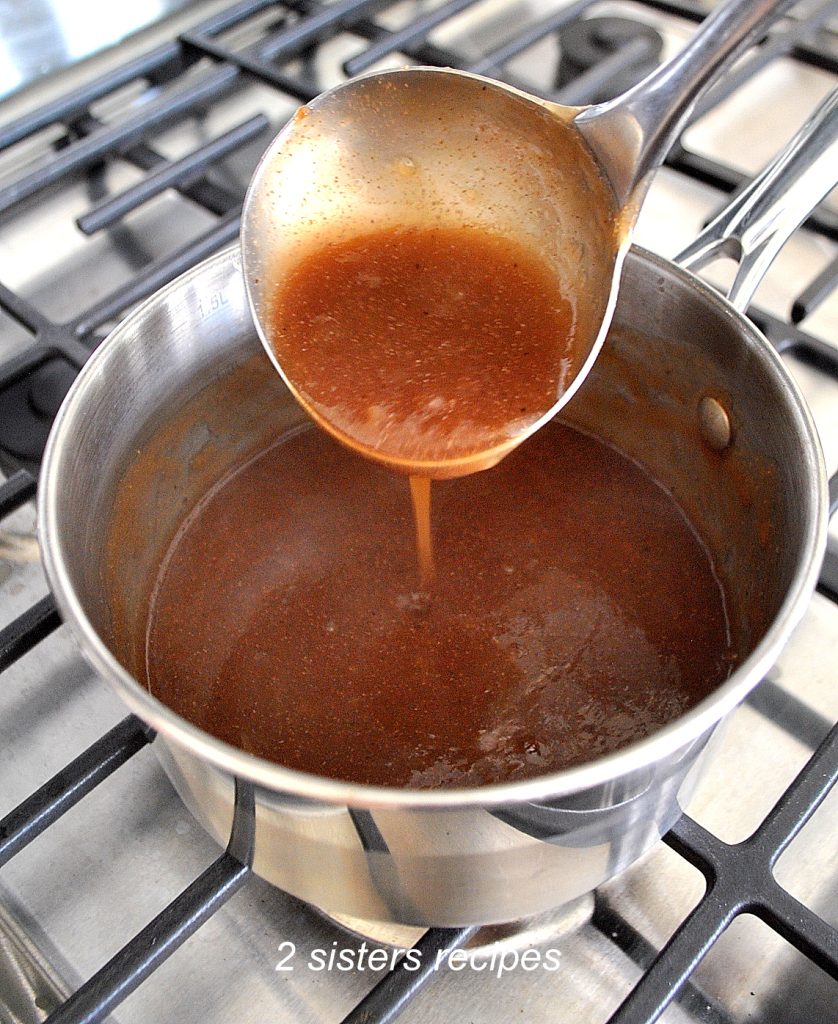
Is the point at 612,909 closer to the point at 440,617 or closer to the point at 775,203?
the point at 440,617

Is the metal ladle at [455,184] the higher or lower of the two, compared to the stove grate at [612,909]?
higher

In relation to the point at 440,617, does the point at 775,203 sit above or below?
above

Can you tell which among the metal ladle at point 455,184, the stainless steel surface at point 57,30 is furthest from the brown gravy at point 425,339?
the stainless steel surface at point 57,30

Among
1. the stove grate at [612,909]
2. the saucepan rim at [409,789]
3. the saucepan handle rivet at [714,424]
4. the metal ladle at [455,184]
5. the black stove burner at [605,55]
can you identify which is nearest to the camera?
the saucepan rim at [409,789]

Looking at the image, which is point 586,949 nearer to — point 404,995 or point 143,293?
point 404,995

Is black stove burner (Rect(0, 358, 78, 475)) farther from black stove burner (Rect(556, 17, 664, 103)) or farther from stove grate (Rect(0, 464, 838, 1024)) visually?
black stove burner (Rect(556, 17, 664, 103))

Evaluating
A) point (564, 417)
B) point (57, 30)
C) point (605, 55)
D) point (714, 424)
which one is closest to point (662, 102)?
point (714, 424)

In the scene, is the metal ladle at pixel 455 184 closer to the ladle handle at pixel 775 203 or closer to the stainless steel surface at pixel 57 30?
the ladle handle at pixel 775 203
